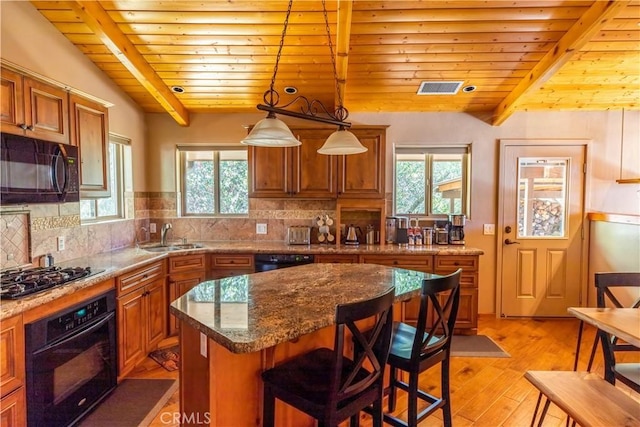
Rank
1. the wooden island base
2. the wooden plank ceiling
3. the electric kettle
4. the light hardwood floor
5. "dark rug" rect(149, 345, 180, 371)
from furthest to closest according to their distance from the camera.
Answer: the electric kettle, "dark rug" rect(149, 345, 180, 371), the wooden plank ceiling, the light hardwood floor, the wooden island base

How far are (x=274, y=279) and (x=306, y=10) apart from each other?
2.12m

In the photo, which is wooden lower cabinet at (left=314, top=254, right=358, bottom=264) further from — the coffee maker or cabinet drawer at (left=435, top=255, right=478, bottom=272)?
the coffee maker

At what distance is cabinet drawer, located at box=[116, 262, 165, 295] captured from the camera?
2600mm

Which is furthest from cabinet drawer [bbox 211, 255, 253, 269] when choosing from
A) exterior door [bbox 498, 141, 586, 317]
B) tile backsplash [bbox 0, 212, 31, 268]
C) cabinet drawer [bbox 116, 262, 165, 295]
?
exterior door [bbox 498, 141, 586, 317]

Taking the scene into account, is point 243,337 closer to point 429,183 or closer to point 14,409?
point 14,409

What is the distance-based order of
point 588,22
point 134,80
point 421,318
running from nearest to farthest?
1. point 421,318
2. point 588,22
3. point 134,80

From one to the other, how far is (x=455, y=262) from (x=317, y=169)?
1.82 meters

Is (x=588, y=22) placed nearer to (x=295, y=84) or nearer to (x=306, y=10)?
(x=306, y=10)

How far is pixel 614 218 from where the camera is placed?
3.69 meters

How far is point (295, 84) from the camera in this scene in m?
3.66

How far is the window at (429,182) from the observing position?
426 cm

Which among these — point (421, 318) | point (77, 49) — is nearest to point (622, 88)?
point (421, 318)

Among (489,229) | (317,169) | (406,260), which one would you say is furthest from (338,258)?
(489,229)

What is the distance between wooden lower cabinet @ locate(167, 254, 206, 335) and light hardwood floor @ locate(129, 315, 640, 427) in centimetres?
44
